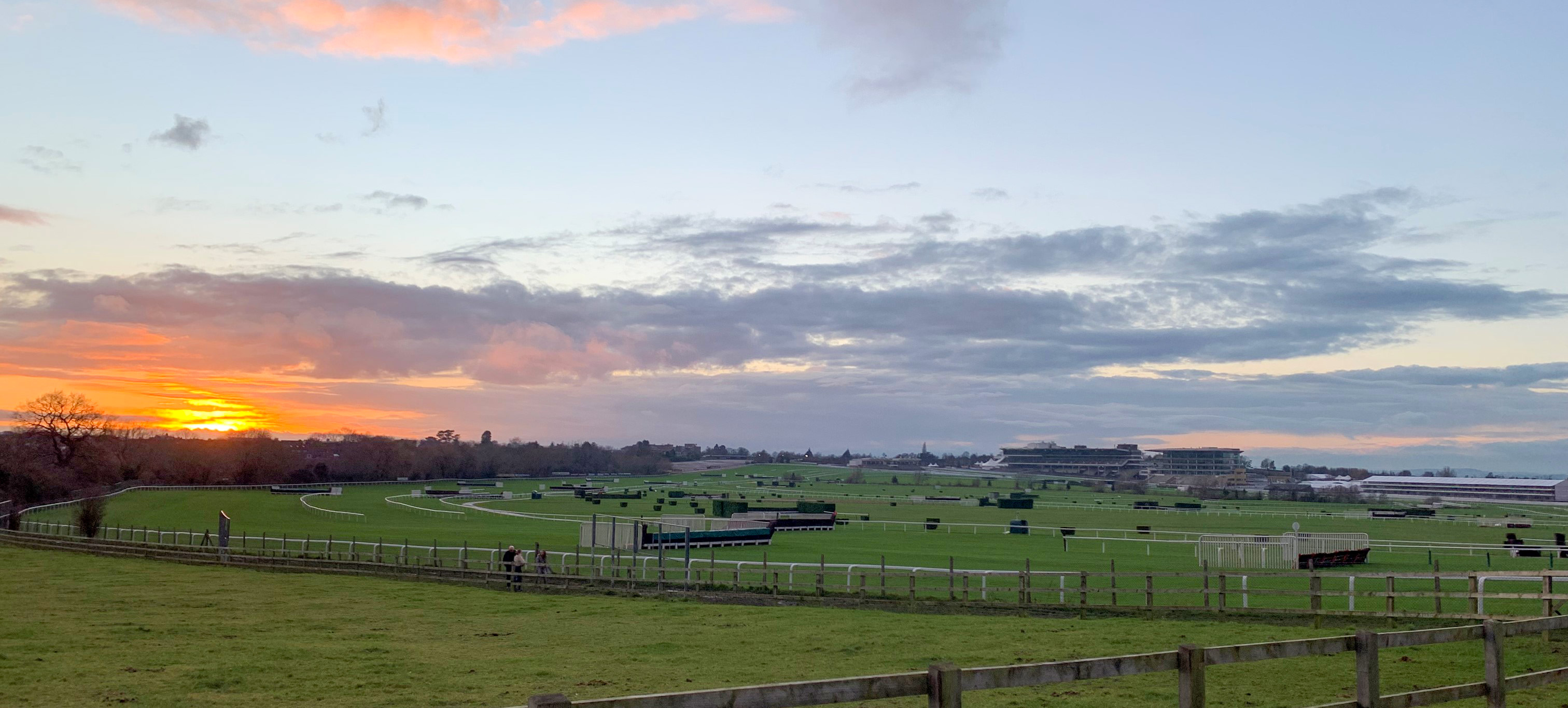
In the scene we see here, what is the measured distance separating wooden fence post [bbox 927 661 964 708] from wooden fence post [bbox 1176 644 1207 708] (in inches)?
83.8

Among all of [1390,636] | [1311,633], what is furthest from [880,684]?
[1311,633]

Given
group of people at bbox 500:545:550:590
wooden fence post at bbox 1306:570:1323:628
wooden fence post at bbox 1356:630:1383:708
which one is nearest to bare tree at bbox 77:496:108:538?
group of people at bbox 500:545:550:590

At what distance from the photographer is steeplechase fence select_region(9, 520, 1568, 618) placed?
81.4 feet

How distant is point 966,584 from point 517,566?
14.4 metres

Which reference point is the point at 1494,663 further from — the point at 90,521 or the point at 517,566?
the point at 90,521

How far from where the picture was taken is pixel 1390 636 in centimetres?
884

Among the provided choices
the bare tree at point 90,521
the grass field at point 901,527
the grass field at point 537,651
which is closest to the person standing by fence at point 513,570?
the grass field at point 537,651

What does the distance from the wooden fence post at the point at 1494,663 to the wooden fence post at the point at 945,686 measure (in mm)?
5924

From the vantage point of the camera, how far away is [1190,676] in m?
7.82

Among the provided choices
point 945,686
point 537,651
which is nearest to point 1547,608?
point 945,686

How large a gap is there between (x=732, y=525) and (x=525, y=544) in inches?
561

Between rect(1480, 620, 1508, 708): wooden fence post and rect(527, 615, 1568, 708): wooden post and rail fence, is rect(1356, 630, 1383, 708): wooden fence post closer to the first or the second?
rect(527, 615, 1568, 708): wooden post and rail fence

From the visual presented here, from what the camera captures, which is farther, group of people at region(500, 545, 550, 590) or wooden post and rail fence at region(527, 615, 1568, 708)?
group of people at region(500, 545, 550, 590)

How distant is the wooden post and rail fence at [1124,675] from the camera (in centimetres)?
614
